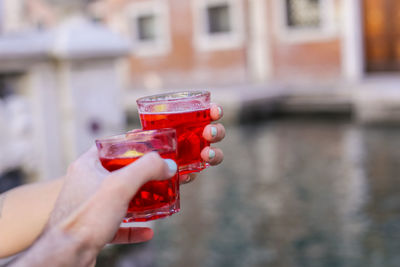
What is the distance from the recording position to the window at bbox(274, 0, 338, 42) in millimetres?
13945

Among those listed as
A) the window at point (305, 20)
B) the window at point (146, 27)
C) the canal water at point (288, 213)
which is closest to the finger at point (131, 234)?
the canal water at point (288, 213)

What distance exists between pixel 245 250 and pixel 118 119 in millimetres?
1214

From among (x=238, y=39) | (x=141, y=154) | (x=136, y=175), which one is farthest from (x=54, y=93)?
(x=238, y=39)

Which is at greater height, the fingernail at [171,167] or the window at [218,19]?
the window at [218,19]

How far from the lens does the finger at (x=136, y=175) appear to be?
0.84m

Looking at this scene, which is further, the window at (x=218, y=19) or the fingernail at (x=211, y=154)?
the window at (x=218, y=19)

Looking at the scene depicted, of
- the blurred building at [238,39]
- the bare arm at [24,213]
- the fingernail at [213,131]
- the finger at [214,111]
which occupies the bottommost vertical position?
the bare arm at [24,213]

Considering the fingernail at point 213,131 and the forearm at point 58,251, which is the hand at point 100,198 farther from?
the fingernail at point 213,131

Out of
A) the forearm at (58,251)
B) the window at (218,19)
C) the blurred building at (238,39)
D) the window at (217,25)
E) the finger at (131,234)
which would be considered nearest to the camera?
the forearm at (58,251)

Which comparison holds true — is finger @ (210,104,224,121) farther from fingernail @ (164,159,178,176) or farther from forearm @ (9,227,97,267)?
forearm @ (9,227,97,267)

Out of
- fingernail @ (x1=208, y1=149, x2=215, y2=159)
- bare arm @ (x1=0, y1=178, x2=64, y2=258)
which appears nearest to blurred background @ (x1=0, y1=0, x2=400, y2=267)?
bare arm @ (x1=0, y1=178, x2=64, y2=258)

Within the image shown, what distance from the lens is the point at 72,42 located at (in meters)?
2.74

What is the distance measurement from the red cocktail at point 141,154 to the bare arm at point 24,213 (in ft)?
0.71

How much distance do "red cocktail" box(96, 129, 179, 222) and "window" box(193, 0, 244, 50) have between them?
14369 mm
